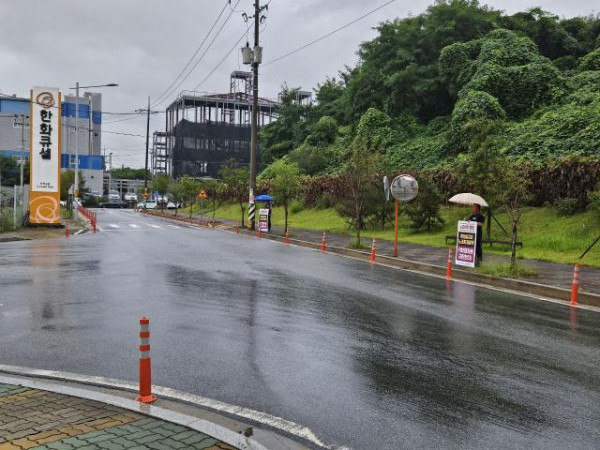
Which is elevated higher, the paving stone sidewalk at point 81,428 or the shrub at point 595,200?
the shrub at point 595,200

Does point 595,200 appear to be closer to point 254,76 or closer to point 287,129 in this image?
point 254,76

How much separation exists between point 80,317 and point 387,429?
5.60 m

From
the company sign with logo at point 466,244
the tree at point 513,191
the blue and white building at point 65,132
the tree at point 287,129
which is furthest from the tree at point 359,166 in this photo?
the blue and white building at point 65,132

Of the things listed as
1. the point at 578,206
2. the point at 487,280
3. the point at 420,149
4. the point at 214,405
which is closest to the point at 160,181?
the point at 420,149

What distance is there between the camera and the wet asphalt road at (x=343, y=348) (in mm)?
4727

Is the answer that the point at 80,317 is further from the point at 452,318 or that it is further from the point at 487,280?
the point at 487,280

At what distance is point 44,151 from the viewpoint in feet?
94.0

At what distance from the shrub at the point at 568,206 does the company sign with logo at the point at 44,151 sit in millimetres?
24140

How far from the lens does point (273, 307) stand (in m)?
9.34

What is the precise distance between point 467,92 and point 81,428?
34.7m

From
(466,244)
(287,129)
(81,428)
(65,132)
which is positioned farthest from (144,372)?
(65,132)

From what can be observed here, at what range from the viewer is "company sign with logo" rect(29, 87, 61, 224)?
2819cm

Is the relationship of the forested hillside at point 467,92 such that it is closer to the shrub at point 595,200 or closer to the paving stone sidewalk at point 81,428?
the shrub at point 595,200

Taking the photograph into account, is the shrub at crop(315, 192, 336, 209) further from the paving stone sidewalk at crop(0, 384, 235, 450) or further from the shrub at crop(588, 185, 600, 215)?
the paving stone sidewalk at crop(0, 384, 235, 450)
